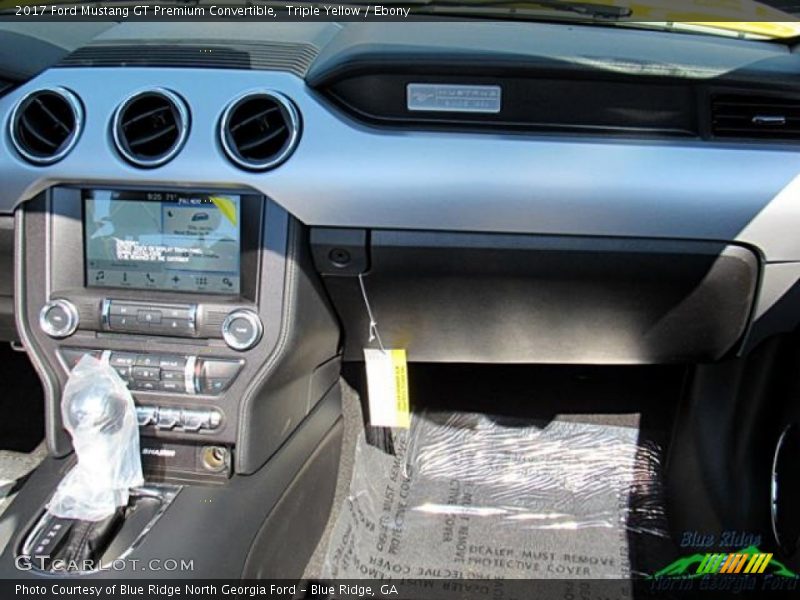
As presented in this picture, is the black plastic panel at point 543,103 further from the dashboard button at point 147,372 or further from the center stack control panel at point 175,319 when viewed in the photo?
the dashboard button at point 147,372

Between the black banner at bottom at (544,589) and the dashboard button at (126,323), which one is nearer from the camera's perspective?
the dashboard button at (126,323)

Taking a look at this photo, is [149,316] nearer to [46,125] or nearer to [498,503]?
[46,125]

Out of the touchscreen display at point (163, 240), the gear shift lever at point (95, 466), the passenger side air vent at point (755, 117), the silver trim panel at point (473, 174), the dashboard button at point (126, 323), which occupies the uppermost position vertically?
the passenger side air vent at point (755, 117)

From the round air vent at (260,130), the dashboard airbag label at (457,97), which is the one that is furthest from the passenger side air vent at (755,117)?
the round air vent at (260,130)

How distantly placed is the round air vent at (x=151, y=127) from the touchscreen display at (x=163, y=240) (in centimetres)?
7

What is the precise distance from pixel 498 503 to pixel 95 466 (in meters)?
1.01

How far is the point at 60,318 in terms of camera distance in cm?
147

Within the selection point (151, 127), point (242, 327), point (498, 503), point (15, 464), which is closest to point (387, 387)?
point (242, 327)

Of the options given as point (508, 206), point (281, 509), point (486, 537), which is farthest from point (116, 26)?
point (486, 537)

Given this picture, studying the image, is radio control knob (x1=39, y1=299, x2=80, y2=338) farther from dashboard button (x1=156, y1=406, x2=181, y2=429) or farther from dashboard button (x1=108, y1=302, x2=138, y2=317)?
dashboard button (x1=156, y1=406, x2=181, y2=429)

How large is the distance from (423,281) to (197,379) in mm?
460

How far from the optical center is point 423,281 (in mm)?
1513

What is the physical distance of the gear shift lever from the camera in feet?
4.50

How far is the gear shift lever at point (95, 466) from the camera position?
1.37 m
